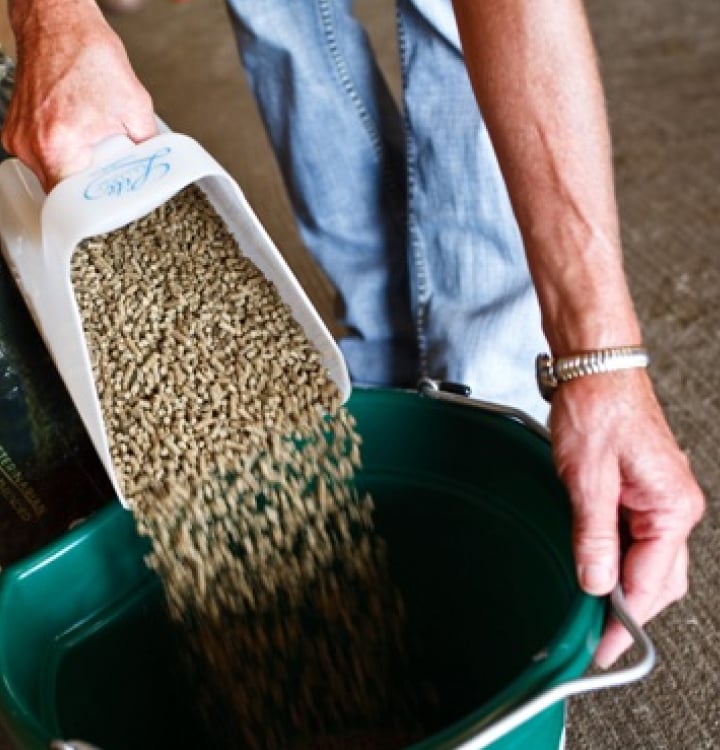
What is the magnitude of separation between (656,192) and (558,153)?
96 centimetres

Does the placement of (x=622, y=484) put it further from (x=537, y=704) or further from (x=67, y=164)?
(x=67, y=164)

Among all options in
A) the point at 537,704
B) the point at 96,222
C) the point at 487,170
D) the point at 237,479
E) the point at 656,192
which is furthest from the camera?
the point at 656,192

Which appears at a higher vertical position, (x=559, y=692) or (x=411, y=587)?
(x=559, y=692)

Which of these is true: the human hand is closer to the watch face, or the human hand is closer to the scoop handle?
the watch face

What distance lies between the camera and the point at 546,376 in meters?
0.76

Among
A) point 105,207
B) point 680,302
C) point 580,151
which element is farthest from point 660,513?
point 680,302

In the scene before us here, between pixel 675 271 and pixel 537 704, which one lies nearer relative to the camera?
pixel 537 704

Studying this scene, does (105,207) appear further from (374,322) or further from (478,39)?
(374,322)

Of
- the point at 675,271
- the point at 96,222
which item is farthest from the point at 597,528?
the point at 675,271

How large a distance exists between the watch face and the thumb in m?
0.07

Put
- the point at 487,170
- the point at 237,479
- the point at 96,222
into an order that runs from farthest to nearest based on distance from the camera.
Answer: the point at 487,170 → the point at 237,479 → the point at 96,222

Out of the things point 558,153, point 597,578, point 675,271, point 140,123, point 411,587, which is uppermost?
point 140,123

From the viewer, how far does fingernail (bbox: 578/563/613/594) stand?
0.70 meters

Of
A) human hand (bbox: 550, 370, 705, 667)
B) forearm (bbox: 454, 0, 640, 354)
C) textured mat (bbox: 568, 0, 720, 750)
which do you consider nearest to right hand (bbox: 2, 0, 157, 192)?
forearm (bbox: 454, 0, 640, 354)
